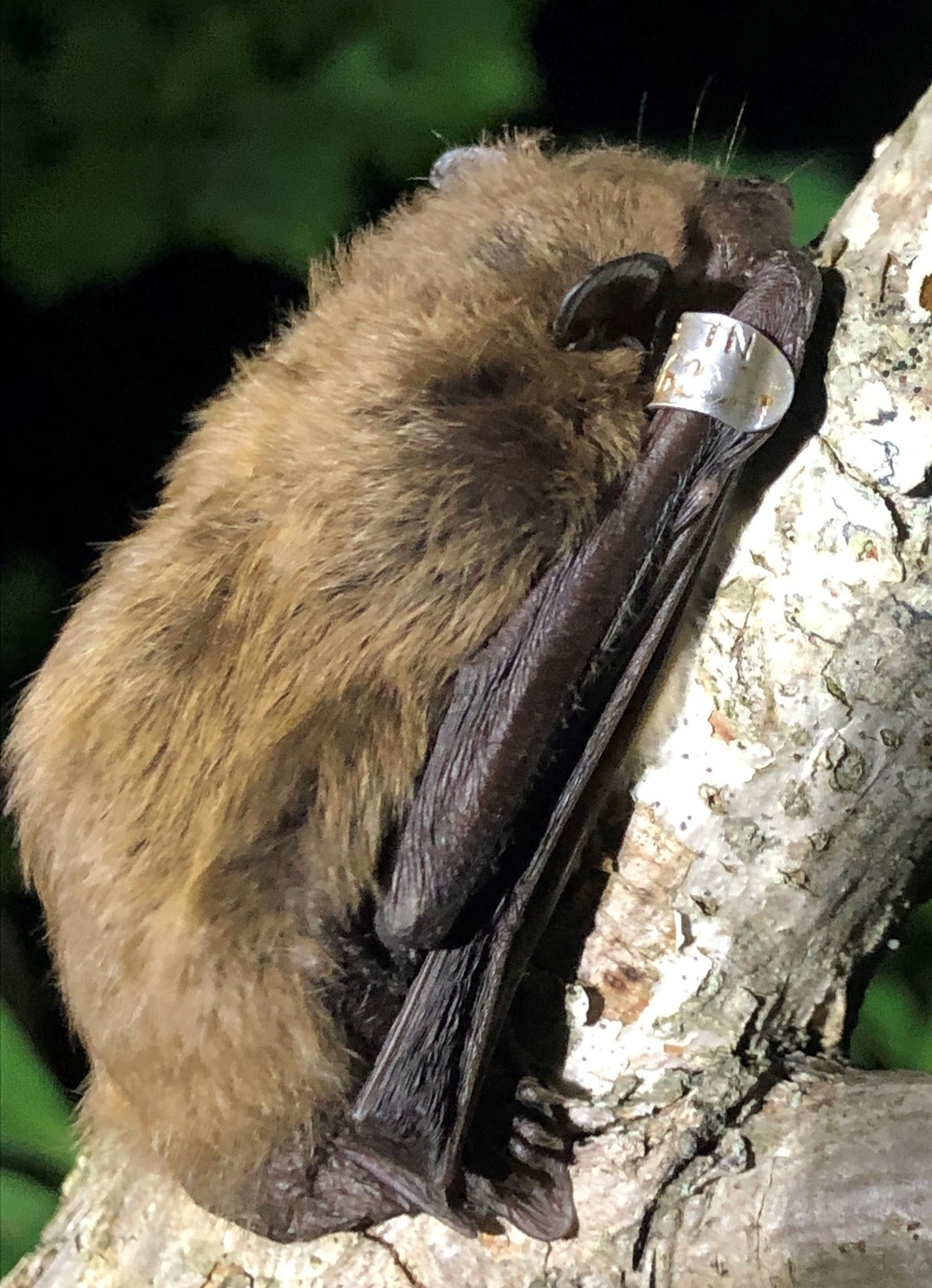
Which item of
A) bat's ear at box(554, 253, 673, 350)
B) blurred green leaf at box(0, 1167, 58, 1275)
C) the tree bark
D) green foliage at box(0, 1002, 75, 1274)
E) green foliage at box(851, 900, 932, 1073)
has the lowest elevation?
blurred green leaf at box(0, 1167, 58, 1275)

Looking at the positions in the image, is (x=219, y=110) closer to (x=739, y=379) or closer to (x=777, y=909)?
(x=739, y=379)

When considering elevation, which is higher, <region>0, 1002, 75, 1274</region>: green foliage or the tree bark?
the tree bark

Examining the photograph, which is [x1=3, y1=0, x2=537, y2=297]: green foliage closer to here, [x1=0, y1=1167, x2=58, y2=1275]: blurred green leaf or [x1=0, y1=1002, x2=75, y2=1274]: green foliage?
[x1=0, y1=1002, x2=75, y2=1274]: green foliage

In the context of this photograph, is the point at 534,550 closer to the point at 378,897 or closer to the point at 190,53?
the point at 378,897

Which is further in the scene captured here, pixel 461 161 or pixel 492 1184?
A: pixel 461 161

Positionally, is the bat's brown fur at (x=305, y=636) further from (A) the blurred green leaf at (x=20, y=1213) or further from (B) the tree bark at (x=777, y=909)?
(A) the blurred green leaf at (x=20, y=1213)

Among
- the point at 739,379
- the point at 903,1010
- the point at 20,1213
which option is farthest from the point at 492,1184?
the point at 903,1010

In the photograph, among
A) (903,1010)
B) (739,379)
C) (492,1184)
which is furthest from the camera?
(903,1010)

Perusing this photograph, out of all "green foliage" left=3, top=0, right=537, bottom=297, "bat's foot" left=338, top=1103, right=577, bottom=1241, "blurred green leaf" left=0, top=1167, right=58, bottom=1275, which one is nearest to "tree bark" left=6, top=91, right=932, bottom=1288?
"bat's foot" left=338, top=1103, right=577, bottom=1241
